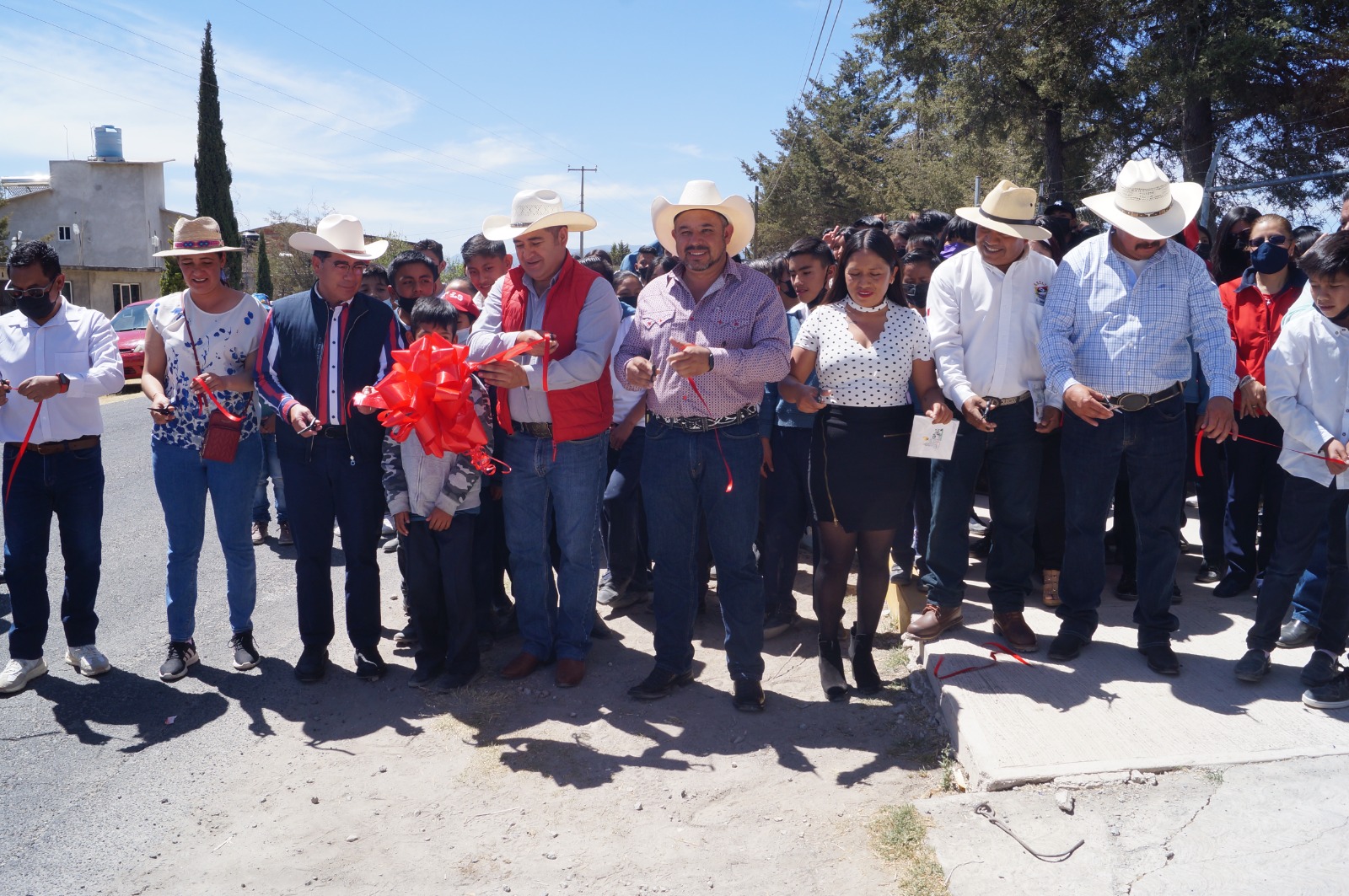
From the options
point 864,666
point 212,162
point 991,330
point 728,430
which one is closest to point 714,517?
point 728,430

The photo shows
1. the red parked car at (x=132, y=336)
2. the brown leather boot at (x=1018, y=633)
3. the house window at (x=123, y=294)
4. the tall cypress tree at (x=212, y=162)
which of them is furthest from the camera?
the house window at (x=123, y=294)

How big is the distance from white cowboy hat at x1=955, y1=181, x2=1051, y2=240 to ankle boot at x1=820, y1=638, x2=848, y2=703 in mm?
2138

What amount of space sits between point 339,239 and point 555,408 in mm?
1458

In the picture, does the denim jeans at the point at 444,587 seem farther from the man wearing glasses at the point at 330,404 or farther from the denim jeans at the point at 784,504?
the denim jeans at the point at 784,504

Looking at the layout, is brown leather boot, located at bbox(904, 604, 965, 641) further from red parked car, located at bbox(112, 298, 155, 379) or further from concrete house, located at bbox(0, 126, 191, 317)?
concrete house, located at bbox(0, 126, 191, 317)

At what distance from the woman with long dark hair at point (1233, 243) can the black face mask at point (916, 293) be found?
73.3 inches

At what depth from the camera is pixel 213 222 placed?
5129mm

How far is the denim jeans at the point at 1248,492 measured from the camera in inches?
206

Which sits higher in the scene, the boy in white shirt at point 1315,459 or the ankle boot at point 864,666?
the boy in white shirt at point 1315,459

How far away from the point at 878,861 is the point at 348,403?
3.19 m

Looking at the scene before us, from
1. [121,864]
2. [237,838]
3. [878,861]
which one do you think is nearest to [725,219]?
[878,861]

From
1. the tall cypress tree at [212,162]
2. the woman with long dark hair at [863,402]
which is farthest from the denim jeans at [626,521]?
the tall cypress tree at [212,162]

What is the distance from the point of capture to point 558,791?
3.82 metres

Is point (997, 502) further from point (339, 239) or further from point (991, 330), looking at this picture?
point (339, 239)
